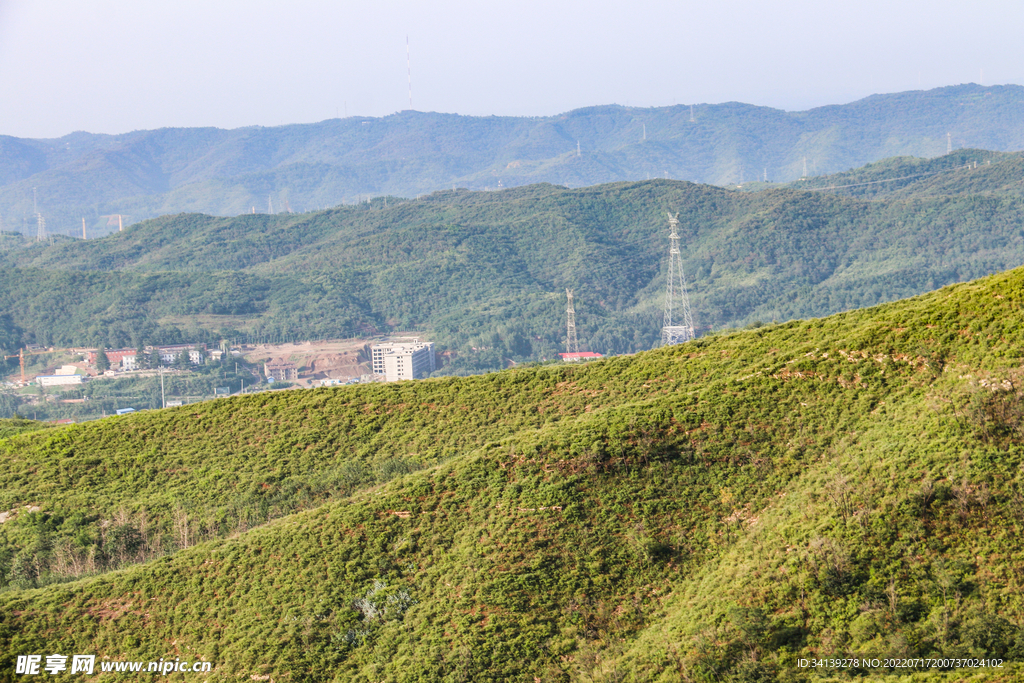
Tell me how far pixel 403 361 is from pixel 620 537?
304 ft

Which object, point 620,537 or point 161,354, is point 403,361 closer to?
point 161,354

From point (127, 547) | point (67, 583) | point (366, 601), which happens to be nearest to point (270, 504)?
point (127, 547)

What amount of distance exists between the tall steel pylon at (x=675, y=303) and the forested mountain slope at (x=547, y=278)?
3640 millimetres

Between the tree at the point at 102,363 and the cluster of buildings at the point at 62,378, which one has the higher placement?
the tree at the point at 102,363

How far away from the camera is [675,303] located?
14812 centimetres

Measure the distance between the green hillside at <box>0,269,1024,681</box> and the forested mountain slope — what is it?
98.1m

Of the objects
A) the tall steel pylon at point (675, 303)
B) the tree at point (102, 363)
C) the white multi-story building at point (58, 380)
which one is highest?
the tall steel pylon at point (675, 303)

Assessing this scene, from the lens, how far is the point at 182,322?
14500 centimetres

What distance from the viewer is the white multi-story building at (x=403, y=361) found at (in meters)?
113

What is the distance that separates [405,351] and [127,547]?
293 ft

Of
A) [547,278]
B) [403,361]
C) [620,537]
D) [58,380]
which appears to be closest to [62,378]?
[58,380]

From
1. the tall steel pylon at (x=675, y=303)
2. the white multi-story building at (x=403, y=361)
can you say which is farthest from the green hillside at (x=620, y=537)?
the white multi-story building at (x=403, y=361)

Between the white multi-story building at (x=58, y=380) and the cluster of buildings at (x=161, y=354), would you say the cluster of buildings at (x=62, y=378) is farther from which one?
the cluster of buildings at (x=161, y=354)

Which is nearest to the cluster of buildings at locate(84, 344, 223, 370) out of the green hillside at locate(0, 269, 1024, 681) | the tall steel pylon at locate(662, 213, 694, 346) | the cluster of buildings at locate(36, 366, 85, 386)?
the cluster of buildings at locate(36, 366, 85, 386)
